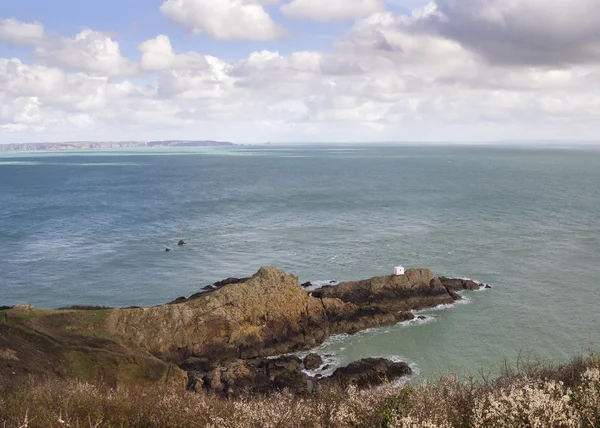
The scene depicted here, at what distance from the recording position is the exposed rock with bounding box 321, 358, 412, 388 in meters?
39.7

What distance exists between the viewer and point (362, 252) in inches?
3056

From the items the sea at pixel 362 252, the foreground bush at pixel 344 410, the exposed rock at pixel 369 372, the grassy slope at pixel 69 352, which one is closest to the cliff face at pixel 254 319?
the sea at pixel 362 252

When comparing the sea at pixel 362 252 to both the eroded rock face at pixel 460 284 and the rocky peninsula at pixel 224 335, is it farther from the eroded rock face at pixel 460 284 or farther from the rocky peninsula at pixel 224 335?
the rocky peninsula at pixel 224 335

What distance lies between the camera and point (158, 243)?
285 feet

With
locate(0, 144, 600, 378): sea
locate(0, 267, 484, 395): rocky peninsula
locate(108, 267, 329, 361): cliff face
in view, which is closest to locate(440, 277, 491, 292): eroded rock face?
locate(0, 144, 600, 378): sea

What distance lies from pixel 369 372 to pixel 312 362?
5186 mm

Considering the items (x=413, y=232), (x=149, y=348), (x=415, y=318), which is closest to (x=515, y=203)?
(x=413, y=232)

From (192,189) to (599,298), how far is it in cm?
12999

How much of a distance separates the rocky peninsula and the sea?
3.15 metres

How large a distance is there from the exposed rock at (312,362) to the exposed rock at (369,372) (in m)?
2.56

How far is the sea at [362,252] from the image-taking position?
48750 millimetres

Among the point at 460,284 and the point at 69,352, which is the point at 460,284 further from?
the point at 69,352

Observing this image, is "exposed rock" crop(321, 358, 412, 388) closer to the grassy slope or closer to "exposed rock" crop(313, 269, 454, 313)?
"exposed rock" crop(313, 269, 454, 313)

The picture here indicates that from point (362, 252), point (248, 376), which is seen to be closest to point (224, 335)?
point (248, 376)
